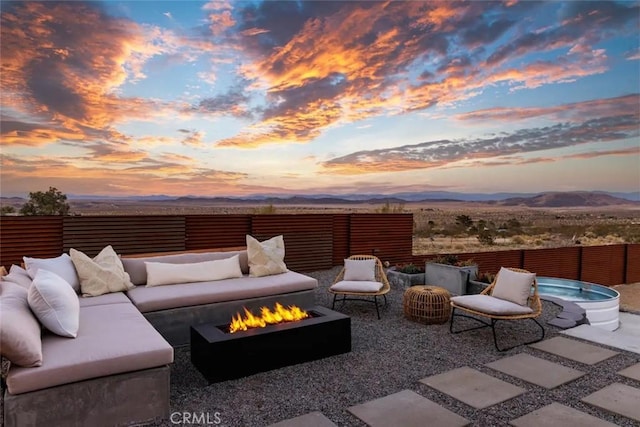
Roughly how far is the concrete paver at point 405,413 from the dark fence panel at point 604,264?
10780mm

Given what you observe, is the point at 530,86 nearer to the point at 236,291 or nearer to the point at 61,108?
the point at 236,291

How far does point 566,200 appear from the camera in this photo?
13172mm

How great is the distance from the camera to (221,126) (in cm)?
904

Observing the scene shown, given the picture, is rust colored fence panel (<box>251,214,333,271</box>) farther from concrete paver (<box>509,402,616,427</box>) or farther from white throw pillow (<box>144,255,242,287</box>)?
concrete paver (<box>509,402,616,427</box>)

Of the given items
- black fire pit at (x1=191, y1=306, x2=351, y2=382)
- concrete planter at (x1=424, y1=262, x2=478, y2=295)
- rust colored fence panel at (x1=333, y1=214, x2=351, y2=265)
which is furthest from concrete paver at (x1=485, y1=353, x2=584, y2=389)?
rust colored fence panel at (x1=333, y1=214, x2=351, y2=265)

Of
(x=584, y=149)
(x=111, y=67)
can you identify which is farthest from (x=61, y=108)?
(x=584, y=149)

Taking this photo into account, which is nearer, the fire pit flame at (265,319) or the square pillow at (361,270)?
the fire pit flame at (265,319)

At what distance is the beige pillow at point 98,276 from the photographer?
427 centimetres

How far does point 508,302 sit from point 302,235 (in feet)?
15.4

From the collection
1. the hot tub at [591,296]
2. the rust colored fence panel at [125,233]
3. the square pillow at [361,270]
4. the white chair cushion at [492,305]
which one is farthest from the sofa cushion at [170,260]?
the hot tub at [591,296]

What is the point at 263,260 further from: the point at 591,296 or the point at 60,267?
the point at 591,296

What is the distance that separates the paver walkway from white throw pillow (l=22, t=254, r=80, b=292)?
2.90 m

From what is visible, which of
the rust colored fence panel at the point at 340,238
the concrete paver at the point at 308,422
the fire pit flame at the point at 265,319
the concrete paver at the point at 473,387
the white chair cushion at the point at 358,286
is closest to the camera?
the concrete paver at the point at 308,422

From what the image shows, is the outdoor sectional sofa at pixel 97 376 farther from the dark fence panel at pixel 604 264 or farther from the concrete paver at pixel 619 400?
the dark fence panel at pixel 604 264
